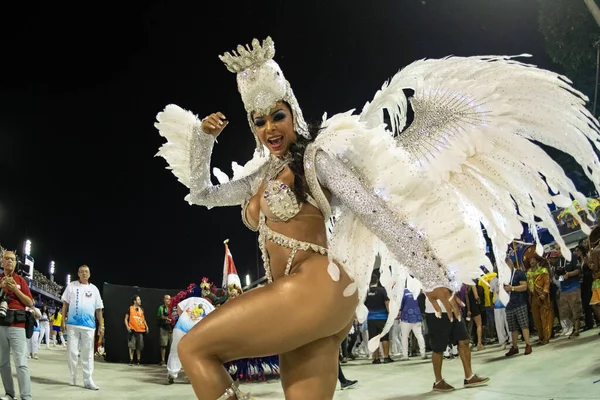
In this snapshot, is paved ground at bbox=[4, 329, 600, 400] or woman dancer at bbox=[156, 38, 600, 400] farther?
paved ground at bbox=[4, 329, 600, 400]

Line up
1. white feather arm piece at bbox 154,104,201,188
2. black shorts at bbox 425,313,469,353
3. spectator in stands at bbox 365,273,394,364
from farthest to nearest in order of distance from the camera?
spectator in stands at bbox 365,273,394,364 < black shorts at bbox 425,313,469,353 < white feather arm piece at bbox 154,104,201,188

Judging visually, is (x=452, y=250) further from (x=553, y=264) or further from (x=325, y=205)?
(x=553, y=264)

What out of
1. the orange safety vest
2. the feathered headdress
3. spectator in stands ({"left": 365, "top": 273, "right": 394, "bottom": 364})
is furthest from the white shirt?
the feathered headdress

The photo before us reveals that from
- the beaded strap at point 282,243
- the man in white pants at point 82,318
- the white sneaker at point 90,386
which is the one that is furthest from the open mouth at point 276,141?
the white sneaker at point 90,386

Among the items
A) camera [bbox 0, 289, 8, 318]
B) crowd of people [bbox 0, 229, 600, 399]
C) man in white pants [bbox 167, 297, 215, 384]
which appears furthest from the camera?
man in white pants [bbox 167, 297, 215, 384]

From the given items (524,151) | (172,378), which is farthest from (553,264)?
(524,151)

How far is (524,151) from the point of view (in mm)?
2191

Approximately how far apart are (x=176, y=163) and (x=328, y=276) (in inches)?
49.3

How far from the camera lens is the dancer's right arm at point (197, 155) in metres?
2.64

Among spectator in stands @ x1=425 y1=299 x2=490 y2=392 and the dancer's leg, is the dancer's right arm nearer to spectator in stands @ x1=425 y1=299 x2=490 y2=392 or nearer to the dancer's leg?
the dancer's leg

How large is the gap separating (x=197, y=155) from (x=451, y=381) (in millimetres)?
5222

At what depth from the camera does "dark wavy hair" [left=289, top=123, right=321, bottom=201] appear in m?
2.12

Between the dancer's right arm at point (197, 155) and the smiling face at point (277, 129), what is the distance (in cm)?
34

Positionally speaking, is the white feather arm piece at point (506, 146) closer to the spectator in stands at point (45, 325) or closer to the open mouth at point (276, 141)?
the open mouth at point (276, 141)
